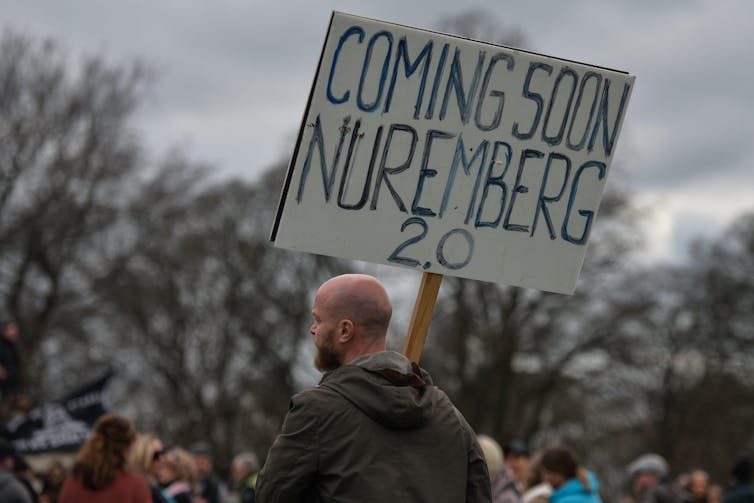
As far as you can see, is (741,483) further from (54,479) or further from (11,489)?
(11,489)

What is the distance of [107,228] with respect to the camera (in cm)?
3578

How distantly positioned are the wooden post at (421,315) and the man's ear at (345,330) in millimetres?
663

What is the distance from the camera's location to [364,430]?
400 cm

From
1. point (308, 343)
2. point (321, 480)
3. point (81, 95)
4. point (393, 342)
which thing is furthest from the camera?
point (308, 343)

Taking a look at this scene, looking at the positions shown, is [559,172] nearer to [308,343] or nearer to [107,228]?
[107,228]

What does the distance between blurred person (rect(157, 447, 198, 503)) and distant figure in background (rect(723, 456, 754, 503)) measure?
14.6ft

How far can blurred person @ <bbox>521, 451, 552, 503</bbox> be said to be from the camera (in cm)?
798

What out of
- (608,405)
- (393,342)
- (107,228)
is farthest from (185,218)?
(608,405)

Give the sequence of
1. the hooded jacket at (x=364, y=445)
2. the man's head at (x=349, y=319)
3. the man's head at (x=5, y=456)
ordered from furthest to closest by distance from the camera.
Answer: the man's head at (x=5, y=456)
the man's head at (x=349, y=319)
the hooded jacket at (x=364, y=445)

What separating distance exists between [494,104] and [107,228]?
31.6 m

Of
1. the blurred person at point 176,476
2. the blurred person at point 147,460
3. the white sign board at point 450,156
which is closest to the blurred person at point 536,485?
the blurred person at point 147,460

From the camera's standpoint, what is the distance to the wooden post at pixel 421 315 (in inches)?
194

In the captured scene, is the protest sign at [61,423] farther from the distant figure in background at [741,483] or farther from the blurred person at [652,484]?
the distant figure in background at [741,483]

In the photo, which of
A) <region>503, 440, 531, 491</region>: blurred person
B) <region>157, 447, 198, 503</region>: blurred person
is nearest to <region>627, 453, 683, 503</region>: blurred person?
<region>503, 440, 531, 491</region>: blurred person
